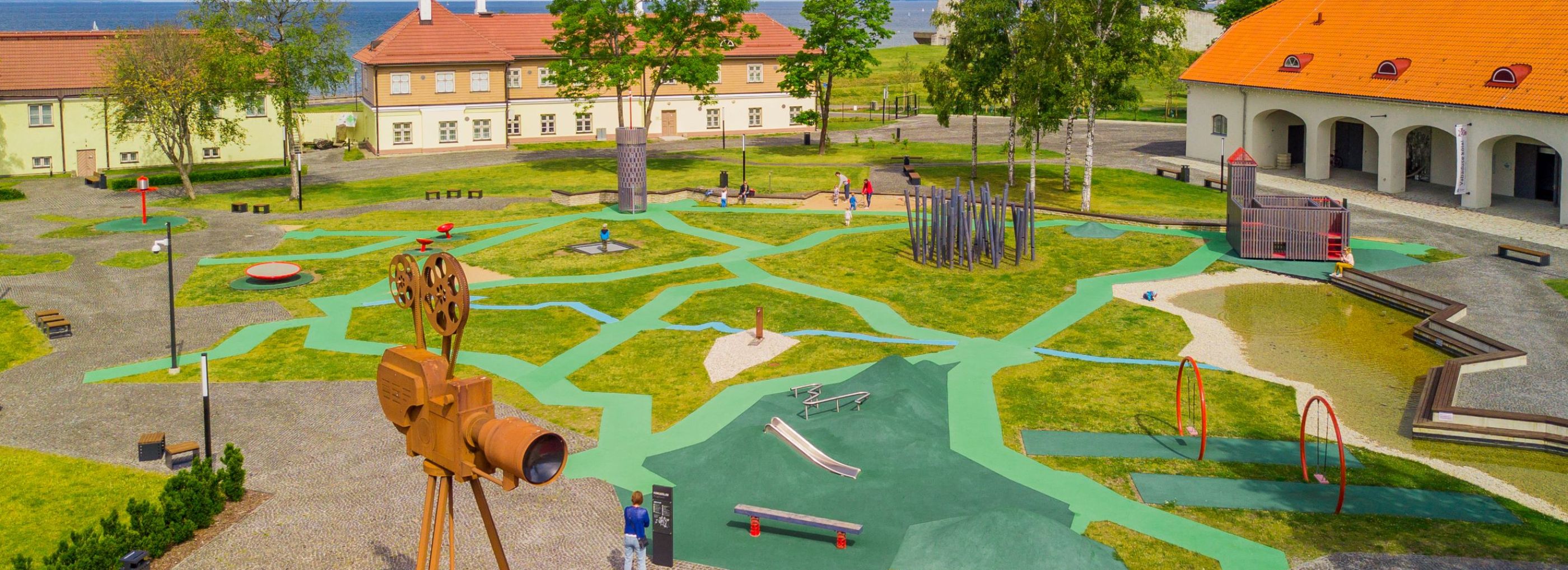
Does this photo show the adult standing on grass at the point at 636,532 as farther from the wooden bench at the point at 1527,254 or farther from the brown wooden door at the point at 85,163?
the brown wooden door at the point at 85,163

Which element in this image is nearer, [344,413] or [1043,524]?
[1043,524]

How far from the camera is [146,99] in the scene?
5862cm

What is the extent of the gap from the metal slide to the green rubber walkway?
33 centimetres

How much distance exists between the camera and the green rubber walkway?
23.8 metres


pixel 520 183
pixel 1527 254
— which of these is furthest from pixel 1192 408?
pixel 520 183

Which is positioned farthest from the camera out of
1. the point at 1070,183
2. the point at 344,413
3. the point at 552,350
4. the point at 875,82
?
the point at 875,82

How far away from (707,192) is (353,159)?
92.2 ft

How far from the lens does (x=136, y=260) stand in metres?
46.8

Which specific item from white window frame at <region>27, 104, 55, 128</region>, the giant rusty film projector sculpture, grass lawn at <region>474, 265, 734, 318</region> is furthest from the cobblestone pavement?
white window frame at <region>27, 104, 55, 128</region>

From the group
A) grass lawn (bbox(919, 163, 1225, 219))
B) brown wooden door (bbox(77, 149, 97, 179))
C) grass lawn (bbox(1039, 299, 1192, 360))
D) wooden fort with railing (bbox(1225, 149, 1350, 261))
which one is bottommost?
grass lawn (bbox(1039, 299, 1192, 360))

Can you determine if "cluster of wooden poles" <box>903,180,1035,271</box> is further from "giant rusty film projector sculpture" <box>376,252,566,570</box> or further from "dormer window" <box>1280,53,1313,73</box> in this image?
"giant rusty film projector sculpture" <box>376,252,566,570</box>

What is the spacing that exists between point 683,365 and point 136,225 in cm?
3222

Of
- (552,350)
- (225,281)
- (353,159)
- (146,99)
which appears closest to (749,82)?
(353,159)

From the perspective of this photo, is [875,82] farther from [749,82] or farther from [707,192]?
[707,192]
